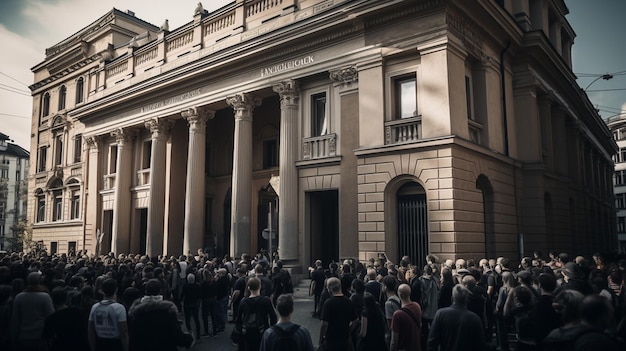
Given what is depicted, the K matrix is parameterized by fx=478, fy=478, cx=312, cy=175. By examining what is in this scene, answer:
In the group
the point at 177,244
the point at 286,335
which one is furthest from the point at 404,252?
the point at 177,244

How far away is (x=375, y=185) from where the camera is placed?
16984 millimetres

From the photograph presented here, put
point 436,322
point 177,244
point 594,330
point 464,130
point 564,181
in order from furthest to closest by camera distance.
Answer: point 177,244
point 564,181
point 464,130
point 436,322
point 594,330

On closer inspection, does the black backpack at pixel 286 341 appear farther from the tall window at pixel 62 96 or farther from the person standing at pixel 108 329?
the tall window at pixel 62 96

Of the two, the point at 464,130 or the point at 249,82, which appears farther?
the point at 249,82

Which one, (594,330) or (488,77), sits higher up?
(488,77)

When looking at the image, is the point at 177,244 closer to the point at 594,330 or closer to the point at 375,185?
the point at 375,185

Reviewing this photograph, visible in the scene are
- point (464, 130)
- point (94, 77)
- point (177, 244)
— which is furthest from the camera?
point (94, 77)

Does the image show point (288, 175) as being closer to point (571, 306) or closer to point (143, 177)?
point (143, 177)

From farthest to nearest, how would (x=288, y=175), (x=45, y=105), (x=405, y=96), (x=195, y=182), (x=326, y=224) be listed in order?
(x=45, y=105)
(x=195, y=182)
(x=326, y=224)
(x=288, y=175)
(x=405, y=96)

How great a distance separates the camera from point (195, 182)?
24.0 m

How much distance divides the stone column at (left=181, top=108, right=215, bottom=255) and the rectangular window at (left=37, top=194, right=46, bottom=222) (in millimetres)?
20113

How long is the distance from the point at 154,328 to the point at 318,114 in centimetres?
1563

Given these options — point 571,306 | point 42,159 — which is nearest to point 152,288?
point 571,306

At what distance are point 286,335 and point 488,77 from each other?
54.3 ft
